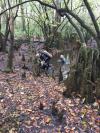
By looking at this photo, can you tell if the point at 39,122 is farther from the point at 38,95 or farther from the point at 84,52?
the point at 84,52

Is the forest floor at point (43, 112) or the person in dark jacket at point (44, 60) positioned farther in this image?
the person in dark jacket at point (44, 60)

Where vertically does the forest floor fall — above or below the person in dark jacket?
below

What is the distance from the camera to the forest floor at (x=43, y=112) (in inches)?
Result: 262

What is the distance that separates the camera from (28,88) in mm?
9180

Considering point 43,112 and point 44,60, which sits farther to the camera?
point 44,60

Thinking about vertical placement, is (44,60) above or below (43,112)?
above

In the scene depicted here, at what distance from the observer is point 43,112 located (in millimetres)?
7309

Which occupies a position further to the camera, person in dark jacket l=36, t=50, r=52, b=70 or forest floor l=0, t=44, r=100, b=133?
person in dark jacket l=36, t=50, r=52, b=70

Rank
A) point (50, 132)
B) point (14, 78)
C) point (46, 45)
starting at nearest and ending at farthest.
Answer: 1. point (50, 132)
2. point (14, 78)
3. point (46, 45)

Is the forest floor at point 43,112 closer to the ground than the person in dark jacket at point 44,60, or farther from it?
closer to the ground

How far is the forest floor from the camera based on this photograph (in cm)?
665

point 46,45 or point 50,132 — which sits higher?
point 46,45

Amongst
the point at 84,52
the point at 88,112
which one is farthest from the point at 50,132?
the point at 84,52

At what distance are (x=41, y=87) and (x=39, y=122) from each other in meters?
2.58
